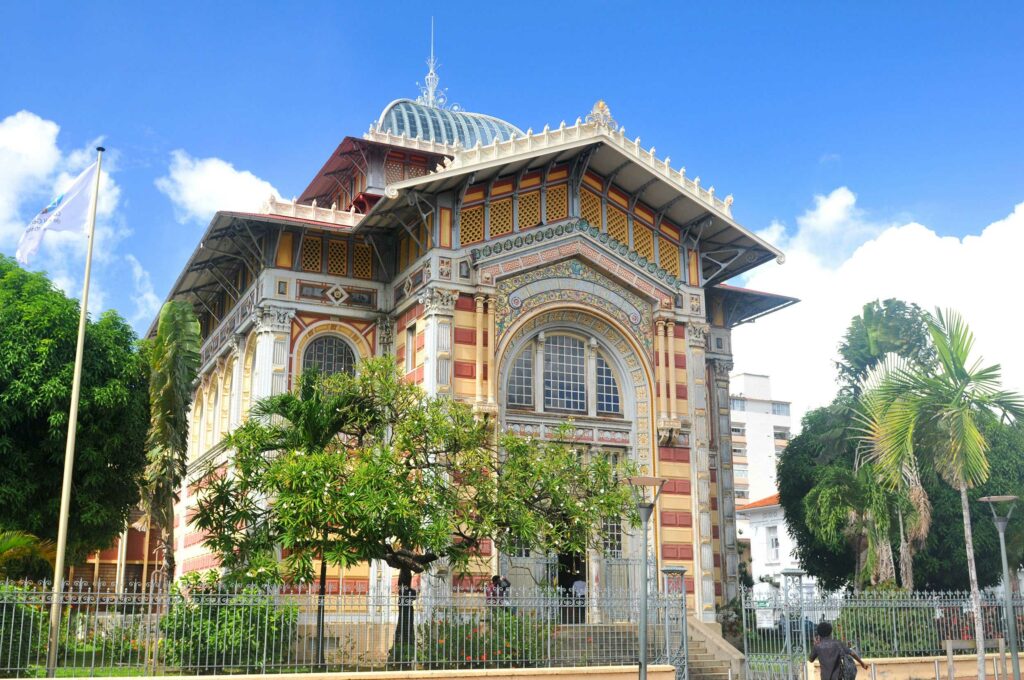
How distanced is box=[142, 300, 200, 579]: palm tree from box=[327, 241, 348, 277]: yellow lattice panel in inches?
Answer: 189

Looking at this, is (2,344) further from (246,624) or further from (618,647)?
(618,647)

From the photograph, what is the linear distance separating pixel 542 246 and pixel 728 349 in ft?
30.7

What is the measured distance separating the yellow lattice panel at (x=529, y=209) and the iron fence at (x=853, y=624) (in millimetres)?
11053

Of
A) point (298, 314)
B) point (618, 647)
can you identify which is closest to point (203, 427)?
point (298, 314)

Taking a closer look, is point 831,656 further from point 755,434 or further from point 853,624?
point 755,434

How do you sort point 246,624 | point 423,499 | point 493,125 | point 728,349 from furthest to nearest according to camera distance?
point 493,125, point 728,349, point 423,499, point 246,624

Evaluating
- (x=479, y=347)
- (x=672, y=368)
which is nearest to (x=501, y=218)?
(x=479, y=347)

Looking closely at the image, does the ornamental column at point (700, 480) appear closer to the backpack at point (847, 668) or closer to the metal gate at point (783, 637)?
the metal gate at point (783, 637)

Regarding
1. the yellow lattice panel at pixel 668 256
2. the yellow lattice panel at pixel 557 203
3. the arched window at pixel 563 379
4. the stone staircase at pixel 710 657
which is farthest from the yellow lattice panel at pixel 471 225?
the stone staircase at pixel 710 657

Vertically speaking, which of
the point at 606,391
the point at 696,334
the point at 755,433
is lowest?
the point at 606,391

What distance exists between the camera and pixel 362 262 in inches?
1169

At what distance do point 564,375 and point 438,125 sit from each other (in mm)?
12307

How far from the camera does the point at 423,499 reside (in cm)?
1991

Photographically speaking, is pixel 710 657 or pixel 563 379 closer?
pixel 710 657
